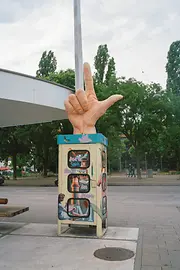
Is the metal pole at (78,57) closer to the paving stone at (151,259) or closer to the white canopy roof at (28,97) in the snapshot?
the white canopy roof at (28,97)

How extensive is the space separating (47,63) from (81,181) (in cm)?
3608

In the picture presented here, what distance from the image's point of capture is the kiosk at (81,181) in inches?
269

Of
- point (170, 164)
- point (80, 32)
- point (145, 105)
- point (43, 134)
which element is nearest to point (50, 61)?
point (43, 134)

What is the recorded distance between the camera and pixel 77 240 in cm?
660

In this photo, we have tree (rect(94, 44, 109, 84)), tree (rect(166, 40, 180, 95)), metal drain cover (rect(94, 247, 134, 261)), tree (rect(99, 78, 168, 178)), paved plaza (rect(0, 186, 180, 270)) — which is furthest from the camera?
tree (rect(166, 40, 180, 95))

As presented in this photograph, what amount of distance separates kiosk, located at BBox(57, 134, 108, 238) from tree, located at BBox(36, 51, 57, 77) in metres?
34.5

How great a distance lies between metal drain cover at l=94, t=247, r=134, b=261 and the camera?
17.8 feet

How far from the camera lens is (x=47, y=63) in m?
41.0

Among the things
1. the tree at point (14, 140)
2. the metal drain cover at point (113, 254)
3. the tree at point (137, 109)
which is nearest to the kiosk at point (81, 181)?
the metal drain cover at point (113, 254)

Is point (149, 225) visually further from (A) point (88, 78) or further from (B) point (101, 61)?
(B) point (101, 61)

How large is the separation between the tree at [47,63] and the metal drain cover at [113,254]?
3618 centimetres

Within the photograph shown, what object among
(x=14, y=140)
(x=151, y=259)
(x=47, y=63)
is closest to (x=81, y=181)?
(x=151, y=259)

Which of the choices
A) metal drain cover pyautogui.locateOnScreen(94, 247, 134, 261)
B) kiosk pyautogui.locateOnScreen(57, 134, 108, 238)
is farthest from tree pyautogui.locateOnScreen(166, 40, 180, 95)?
metal drain cover pyautogui.locateOnScreen(94, 247, 134, 261)

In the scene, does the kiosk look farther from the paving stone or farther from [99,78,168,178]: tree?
[99,78,168,178]: tree
